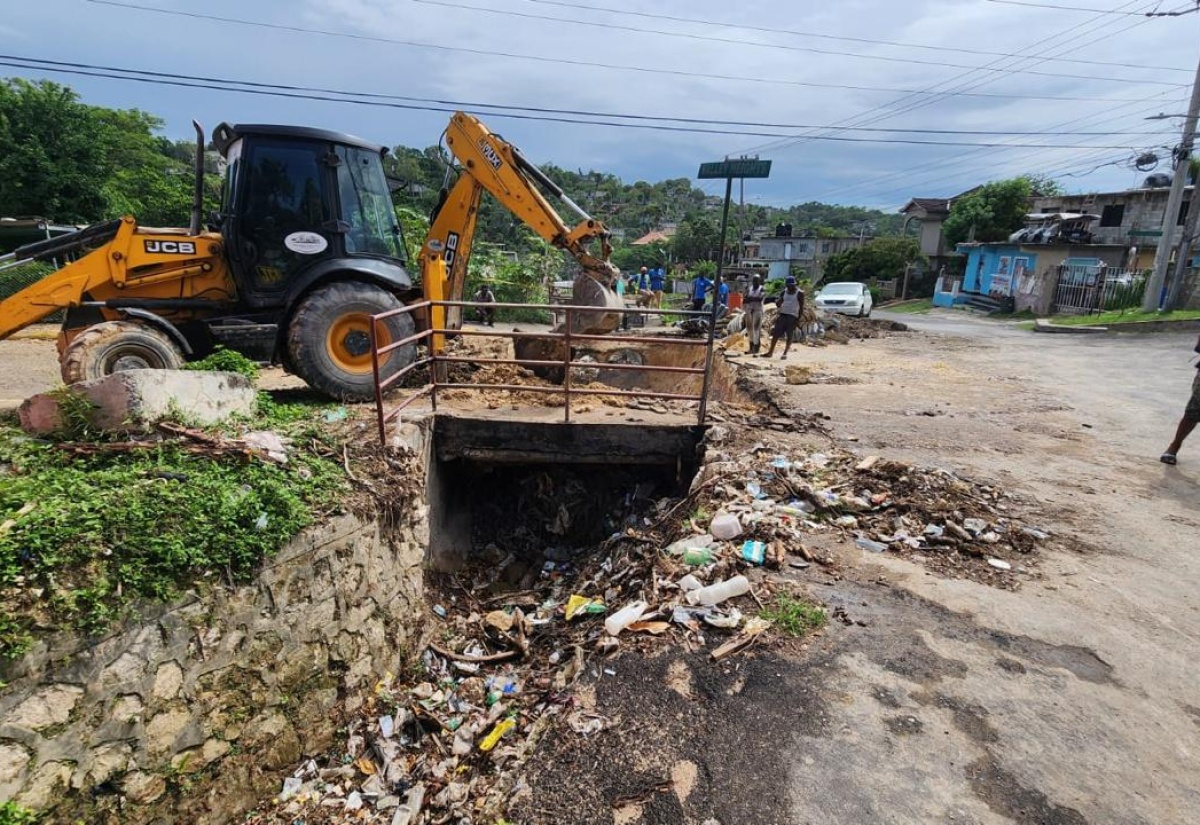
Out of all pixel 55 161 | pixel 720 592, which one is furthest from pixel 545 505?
pixel 55 161

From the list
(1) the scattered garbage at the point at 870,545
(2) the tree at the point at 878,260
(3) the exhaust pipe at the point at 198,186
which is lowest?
(1) the scattered garbage at the point at 870,545

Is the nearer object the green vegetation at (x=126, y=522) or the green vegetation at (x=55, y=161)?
the green vegetation at (x=126, y=522)

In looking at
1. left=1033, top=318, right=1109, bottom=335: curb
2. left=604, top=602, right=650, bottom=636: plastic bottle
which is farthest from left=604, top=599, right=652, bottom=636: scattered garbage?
left=1033, top=318, right=1109, bottom=335: curb

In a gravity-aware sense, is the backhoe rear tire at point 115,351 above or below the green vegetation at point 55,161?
below

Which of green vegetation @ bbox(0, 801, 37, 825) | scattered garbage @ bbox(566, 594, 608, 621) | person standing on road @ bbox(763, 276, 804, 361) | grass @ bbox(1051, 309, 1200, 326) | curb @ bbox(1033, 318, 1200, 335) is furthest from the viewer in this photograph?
grass @ bbox(1051, 309, 1200, 326)

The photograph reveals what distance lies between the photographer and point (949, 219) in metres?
30.6

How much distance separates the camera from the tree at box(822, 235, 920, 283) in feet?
108

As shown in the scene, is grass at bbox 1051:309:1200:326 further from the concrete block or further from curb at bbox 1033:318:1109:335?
the concrete block

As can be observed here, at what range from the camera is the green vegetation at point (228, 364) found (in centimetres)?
491

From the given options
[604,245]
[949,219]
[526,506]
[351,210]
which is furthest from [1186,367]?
[949,219]

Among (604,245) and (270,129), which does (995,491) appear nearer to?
(604,245)

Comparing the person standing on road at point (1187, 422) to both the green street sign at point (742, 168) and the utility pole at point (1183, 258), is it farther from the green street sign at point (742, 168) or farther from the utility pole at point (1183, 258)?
the utility pole at point (1183, 258)

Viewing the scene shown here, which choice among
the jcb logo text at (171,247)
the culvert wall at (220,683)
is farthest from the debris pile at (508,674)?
the jcb logo text at (171,247)

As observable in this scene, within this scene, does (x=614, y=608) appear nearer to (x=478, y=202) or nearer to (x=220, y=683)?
(x=220, y=683)
